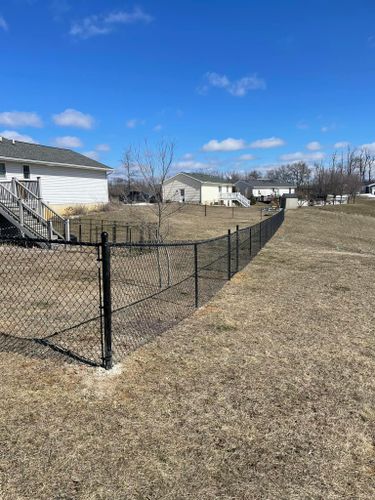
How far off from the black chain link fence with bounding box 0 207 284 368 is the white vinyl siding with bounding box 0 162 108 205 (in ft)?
46.7

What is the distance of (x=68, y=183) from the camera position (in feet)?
91.8

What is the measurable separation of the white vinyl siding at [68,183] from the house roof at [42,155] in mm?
463

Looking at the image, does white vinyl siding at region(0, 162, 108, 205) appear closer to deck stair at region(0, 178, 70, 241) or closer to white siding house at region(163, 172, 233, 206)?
deck stair at region(0, 178, 70, 241)

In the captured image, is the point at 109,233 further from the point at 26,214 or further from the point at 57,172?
the point at 57,172

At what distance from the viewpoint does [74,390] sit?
351 centimetres

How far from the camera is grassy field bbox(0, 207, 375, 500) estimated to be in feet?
8.09

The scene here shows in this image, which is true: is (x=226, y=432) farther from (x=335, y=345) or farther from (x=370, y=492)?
(x=335, y=345)

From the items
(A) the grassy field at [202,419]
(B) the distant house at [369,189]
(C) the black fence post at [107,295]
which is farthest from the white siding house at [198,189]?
(B) the distant house at [369,189]

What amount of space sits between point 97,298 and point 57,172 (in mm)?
21949

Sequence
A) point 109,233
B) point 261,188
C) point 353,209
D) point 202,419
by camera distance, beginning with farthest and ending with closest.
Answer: point 261,188, point 353,209, point 109,233, point 202,419

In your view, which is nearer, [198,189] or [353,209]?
[353,209]

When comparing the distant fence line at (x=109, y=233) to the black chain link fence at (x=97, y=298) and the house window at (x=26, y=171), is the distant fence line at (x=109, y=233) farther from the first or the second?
the house window at (x=26, y=171)

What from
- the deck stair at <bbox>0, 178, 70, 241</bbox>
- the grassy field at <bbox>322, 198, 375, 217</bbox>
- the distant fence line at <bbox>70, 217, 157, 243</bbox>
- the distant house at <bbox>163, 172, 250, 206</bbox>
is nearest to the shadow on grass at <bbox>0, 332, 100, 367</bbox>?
the deck stair at <bbox>0, 178, 70, 241</bbox>

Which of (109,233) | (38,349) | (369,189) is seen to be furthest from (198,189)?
(369,189)
